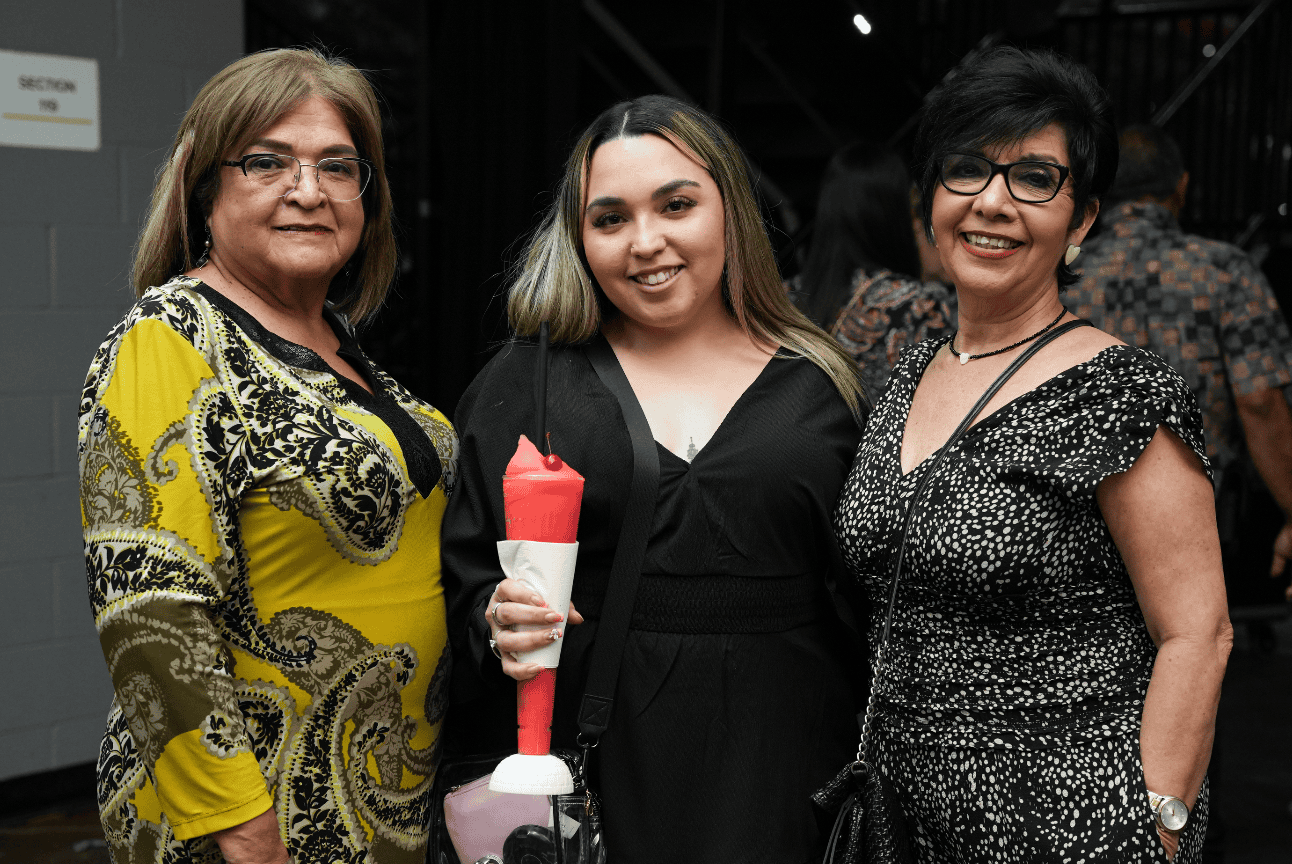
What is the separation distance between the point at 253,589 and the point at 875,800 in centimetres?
101

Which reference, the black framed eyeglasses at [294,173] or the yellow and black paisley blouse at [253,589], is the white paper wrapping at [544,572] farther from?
the black framed eyeglasses at [294,173]

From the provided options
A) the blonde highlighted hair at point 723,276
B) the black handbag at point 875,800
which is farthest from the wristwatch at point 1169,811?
the blonde highlighted hair at point 723,276

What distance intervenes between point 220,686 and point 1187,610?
141 cm

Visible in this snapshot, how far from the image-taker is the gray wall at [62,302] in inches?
156

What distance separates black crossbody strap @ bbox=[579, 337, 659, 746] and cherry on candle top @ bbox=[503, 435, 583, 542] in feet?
0.70

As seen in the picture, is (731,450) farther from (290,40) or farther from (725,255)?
(290,40)

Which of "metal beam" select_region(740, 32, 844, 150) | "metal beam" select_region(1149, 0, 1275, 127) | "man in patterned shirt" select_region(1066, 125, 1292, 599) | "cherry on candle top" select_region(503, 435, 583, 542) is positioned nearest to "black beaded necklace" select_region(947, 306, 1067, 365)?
"cherry on candle top" select_region(503, 435, 583, 542)

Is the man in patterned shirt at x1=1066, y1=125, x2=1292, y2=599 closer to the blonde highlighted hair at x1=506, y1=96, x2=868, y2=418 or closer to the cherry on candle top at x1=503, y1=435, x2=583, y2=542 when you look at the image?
the blonde highlighted hair at x1=506, y1=96, x2=868, y2=418

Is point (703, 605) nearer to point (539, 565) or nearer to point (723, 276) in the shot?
point (539, 565)

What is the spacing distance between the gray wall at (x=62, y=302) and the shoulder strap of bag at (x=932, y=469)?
10.4 ft

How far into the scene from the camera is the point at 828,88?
19.4 ft

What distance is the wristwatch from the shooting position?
5.58 ft

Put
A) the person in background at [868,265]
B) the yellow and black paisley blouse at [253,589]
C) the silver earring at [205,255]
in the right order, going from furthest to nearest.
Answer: the person in background at [868,265], the silver earring at [205,255], the yellow and black paisley blouse at [253,589]

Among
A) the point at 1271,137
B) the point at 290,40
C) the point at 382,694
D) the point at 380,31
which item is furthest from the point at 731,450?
the point at 1271,137
